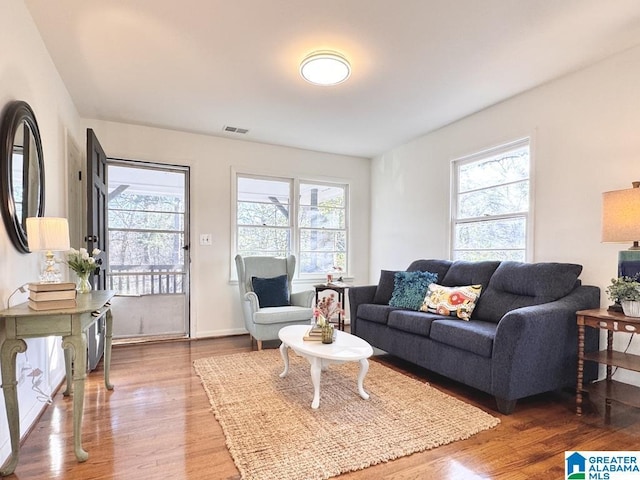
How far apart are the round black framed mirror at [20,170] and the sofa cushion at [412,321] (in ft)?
9.02

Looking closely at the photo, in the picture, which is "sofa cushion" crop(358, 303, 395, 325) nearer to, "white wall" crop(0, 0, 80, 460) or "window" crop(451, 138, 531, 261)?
"window" crop(451, 138, 531, 261)

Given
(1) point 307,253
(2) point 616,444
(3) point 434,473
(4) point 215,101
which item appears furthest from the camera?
(1) point 307,253

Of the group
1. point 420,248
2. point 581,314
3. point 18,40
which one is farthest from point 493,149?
point 18,40

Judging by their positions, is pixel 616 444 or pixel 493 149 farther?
pixel 493 149

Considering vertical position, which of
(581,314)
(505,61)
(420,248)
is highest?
(505,61)

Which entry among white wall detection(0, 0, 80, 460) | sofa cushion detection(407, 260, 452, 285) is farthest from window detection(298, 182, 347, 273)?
white wall detection(0, 0, 80, 460)

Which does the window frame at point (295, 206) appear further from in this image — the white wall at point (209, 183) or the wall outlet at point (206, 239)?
the wall outlet at point (206, 239)

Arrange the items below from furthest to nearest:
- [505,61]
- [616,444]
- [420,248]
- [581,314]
→ 1. [420,248]
2. [505,61]
3. [581,314]
4. [616,444]

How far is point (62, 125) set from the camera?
3.03 m

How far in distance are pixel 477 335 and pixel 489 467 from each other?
34.7 inches

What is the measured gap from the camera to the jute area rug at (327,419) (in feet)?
5.86

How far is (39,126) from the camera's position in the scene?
8.00 feet

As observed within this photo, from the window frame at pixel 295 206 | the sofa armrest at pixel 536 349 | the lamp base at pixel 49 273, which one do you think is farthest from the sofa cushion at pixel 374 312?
the lamp base at pixel 49 273

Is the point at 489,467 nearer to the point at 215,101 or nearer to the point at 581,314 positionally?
the point at 581,314
